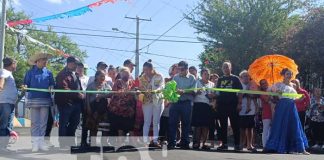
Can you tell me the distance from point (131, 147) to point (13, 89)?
2.45 meters

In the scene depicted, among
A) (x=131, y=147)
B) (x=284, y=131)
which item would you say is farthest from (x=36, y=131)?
(x=284, y=131)

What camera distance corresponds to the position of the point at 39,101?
8.70m

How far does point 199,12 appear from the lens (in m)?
25.2

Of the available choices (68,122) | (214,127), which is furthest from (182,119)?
(68,122)

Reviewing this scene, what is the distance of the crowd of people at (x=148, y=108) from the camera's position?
8.81 meters

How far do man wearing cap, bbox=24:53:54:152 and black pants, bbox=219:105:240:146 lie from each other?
3422 millimetres

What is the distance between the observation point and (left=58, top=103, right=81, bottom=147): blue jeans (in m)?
8.86

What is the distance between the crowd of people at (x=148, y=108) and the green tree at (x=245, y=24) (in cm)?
1285

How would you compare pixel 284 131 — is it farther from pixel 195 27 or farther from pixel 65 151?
pixel 195 27

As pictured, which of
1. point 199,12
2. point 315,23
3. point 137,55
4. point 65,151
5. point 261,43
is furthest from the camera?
point 137,55

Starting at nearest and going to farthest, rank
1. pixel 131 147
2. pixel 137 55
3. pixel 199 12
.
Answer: pixel 131 147 < pixel 199 12 < pixel 137 55

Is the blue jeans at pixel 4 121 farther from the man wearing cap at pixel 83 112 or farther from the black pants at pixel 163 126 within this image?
the black pants at pixel 163 126

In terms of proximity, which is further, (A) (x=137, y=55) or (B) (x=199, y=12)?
(A) (x=137, y=55)

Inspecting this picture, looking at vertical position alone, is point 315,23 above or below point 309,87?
above
